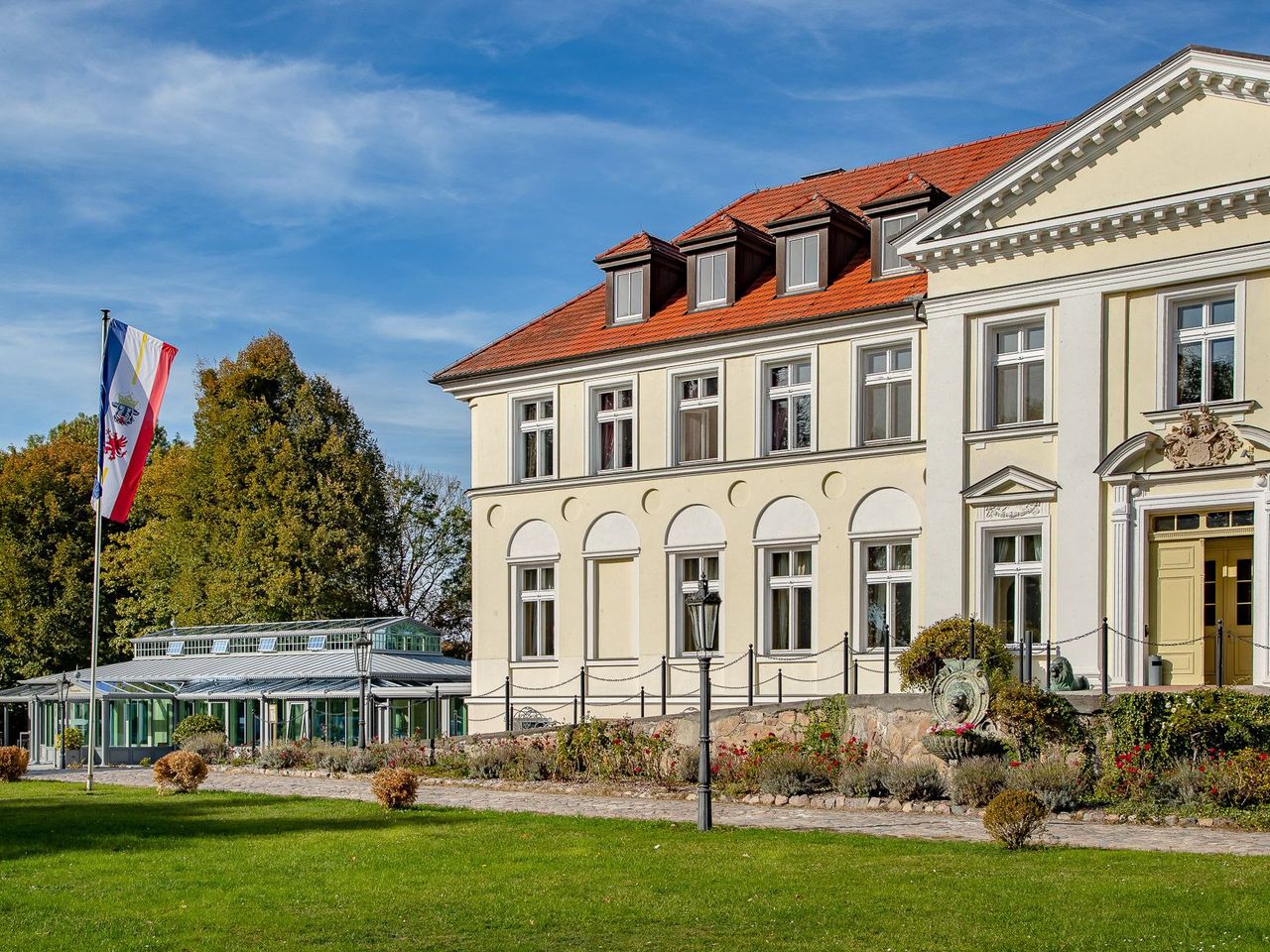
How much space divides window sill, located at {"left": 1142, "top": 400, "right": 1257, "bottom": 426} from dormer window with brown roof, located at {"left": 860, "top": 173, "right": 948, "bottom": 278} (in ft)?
20.7

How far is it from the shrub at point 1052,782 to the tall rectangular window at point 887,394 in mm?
8964

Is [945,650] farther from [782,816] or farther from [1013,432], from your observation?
[782,816]

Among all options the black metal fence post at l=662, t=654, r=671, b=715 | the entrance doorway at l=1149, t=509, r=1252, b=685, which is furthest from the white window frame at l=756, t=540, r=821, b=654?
the entrance doorway at l=1149, t=509, r=1252, b=685

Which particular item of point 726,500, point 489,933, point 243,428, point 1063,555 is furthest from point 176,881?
point 243,428

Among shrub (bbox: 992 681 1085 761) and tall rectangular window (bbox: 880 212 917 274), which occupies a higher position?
tall rectangular window (bbox: 880 212 917 274)

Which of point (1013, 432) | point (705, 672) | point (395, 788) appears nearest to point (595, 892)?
point (705, 672)

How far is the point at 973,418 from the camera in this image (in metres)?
25.9

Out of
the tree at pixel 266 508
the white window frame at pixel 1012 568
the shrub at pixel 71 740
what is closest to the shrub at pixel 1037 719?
the white window frame at pixel 1012 568

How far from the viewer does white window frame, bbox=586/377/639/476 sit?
104 feet

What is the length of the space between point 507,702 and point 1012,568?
10.7 meters

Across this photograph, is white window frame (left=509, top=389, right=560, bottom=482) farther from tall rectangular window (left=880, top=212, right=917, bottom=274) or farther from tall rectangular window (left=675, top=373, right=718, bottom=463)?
tall rectangular window (left=880, top=212, right=917, bottom=274)

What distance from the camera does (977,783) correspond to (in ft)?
65.3

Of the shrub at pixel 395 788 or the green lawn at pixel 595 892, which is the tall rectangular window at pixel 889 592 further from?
the green lawn at pixel 595 892

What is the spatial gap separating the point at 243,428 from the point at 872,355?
31.4 metres
